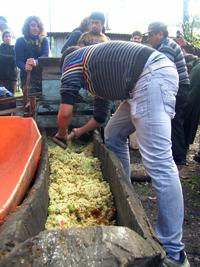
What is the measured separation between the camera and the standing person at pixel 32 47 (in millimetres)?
7605

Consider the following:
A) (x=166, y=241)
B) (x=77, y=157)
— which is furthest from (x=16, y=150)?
(x=166, y=241)

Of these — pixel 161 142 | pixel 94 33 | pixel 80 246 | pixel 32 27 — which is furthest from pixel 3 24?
pixel 80 246

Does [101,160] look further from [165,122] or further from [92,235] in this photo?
[92,235]

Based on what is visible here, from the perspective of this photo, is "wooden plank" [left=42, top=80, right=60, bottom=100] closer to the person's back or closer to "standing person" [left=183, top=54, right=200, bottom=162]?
"standing person" [left=183, top=54, right=200, bottom=162]

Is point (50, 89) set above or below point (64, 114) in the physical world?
below

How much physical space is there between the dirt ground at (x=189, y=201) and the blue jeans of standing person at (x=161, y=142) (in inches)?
24.5

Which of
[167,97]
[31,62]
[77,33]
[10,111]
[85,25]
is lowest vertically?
[10,111]

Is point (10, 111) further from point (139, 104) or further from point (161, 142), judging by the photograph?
point (161, 142)

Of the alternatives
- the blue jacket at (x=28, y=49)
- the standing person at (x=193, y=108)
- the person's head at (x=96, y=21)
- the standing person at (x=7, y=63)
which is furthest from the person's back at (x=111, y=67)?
the standing person at (x=7, y=63)

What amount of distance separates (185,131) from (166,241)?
3.52m

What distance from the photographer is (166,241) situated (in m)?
3.46

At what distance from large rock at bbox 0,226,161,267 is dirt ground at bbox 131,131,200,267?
1746 millimetres

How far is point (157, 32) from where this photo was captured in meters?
6.00

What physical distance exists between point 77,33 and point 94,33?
2.93ft
